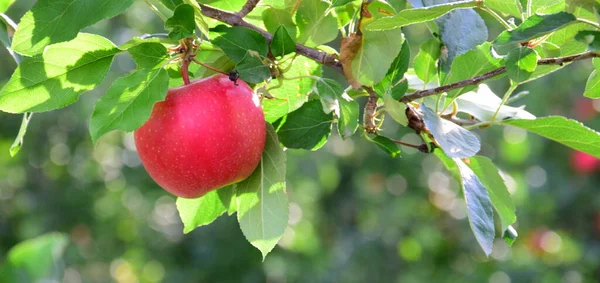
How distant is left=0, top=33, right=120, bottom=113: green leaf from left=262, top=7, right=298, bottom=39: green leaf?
159mm

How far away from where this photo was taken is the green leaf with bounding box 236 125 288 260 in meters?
0.79

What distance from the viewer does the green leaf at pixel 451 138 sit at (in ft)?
2.30

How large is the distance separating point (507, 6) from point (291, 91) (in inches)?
10.0

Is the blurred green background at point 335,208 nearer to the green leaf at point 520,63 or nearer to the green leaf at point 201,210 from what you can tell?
the green leaf at point 201,210

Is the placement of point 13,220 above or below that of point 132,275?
above

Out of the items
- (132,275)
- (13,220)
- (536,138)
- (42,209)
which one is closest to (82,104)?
(42,209)

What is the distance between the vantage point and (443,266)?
3994mm

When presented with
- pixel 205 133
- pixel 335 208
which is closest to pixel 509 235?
pixel 205 133

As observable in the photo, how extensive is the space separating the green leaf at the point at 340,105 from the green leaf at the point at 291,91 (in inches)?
3.8

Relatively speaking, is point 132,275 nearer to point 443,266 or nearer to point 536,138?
point 443,266

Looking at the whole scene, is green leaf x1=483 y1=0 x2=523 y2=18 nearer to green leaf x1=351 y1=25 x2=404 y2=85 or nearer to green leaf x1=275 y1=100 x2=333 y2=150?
green leaf x1=351 y1=25 x2=404 y2=85

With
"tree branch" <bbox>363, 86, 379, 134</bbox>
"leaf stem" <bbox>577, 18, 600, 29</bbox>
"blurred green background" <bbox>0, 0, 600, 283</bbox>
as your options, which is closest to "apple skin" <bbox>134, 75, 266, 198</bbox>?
"tree branch" <bbox>363, 86, 379, 134</bbox>

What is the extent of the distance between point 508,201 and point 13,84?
545 mm

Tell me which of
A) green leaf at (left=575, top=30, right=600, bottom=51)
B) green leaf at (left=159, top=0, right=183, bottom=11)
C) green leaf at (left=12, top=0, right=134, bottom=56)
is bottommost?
green leaf at (left=159, top=0, right=183, bottom=11)
